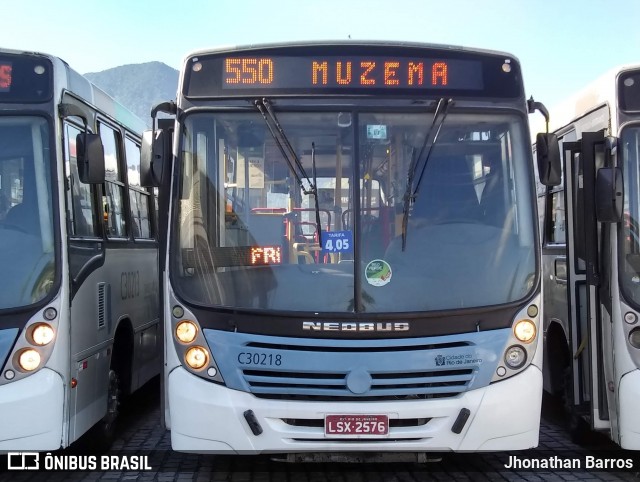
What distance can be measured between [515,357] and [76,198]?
138 inches

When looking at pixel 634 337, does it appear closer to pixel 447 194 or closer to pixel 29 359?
pixel 447 194

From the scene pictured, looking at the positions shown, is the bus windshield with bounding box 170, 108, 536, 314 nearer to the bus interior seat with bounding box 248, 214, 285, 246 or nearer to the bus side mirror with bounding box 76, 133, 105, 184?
the bus interior seat with bounding box 248, 214, 285, 246

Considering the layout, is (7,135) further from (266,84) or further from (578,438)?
(578,438)

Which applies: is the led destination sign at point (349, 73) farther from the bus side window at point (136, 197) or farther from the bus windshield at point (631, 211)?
the bus side window at point (136, 197)

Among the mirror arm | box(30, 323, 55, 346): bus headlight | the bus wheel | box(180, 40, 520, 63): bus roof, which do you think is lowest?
the bus wheel

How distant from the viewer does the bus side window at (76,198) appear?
6.33 metres

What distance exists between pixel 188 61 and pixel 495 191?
246 cm

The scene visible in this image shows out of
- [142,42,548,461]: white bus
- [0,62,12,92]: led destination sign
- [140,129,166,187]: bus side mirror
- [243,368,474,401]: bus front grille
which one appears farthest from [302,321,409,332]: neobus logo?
[0,62,12,92]: led destination sign

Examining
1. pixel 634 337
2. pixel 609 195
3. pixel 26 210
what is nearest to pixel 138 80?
pixel 26 210

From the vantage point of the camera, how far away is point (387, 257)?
19.6ft

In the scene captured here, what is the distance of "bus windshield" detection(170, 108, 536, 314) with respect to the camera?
5.95 m

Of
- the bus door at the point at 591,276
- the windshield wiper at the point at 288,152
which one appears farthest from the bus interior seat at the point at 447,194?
the bus door at the point at 591,276

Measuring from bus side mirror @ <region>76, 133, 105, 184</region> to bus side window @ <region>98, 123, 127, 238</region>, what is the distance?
137 cm

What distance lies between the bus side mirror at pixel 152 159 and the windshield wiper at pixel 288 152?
76cm
